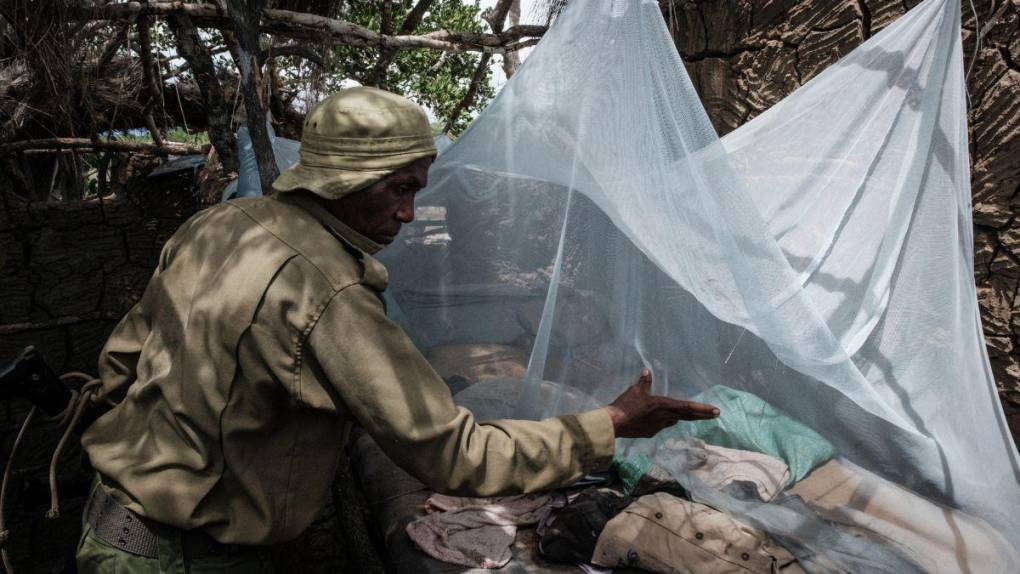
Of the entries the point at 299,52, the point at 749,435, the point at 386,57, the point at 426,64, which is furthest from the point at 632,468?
the point at 426,64

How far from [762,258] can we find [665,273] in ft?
0.85

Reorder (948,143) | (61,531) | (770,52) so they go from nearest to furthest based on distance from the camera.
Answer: (948,143) → (770,52) → (61,531)

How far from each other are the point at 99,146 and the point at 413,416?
3273 mm

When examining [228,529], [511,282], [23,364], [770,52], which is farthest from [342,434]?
[770,52]

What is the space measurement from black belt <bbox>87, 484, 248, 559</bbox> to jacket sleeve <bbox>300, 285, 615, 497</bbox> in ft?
1.39

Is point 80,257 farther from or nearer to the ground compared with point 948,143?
nearer to the ground

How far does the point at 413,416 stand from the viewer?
1.08 m

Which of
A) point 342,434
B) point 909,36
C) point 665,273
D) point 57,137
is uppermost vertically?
point 909,36

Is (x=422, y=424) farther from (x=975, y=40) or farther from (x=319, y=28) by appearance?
(x=319, y=28)

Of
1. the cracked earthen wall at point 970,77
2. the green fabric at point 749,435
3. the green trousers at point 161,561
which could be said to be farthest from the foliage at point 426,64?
the green trousers at point 161,561

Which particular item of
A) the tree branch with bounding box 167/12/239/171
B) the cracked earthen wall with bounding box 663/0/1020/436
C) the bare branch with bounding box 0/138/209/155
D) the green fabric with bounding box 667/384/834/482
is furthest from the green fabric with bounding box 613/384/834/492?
the bare branch with bounding box 0/138/209/155

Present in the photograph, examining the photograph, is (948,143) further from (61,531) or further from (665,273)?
(61,531)

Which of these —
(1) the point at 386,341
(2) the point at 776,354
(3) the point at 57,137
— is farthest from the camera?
(3) the point at 57,137

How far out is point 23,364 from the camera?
1.51 metres
